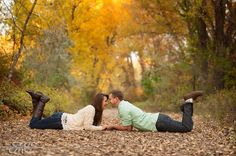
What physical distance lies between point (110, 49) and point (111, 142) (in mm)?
29609

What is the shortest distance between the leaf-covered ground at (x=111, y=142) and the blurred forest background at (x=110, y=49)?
3.53 meters

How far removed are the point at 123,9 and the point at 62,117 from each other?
25.4 m

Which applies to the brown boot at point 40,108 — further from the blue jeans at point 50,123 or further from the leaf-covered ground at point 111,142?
the leaf-covered ground at point 111,142

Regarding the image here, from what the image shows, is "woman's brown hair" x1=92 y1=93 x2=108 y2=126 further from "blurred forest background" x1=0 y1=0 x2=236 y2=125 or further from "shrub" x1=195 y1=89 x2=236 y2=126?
"blurred forest background" x1=0 y1=0 x2=236 y2=125

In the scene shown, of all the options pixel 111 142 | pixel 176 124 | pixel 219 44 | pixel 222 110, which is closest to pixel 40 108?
pixel 111 142

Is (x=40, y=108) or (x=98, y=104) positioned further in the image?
(x=40, y=108)

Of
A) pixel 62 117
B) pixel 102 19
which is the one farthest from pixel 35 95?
pixel 102 19

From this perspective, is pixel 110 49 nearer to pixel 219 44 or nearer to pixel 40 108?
pixel 219 44

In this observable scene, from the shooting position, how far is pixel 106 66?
130ft

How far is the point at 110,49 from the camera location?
39.7 m

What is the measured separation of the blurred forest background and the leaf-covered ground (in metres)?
3.53

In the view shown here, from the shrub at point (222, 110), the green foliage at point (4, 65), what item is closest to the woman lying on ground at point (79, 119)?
the shrub at point (222, 110)

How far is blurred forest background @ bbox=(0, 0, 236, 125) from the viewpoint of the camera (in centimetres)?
1995

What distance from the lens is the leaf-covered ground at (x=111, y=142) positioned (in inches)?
354
